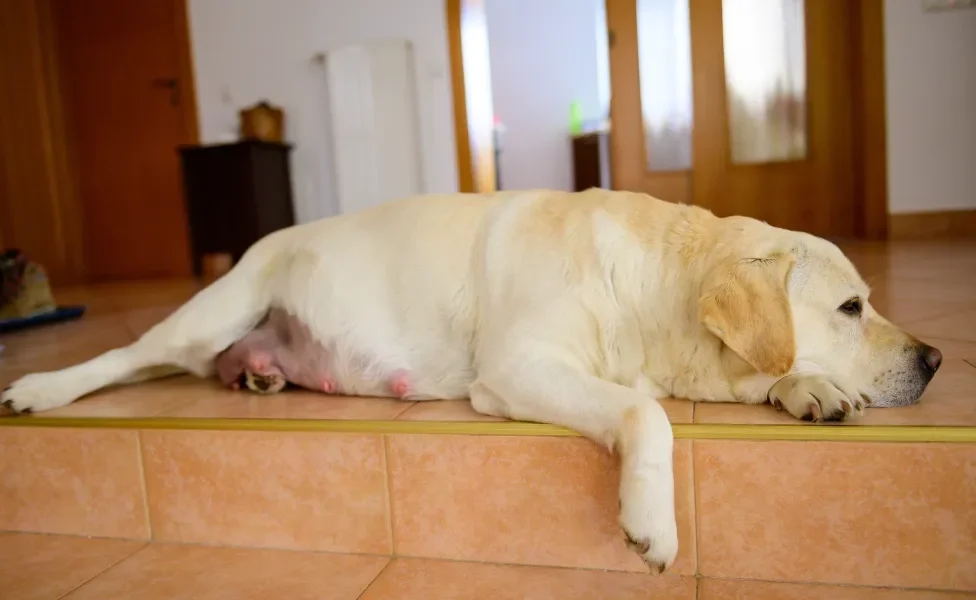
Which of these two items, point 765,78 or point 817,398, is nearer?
point 817,398

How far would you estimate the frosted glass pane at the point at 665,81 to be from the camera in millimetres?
4680

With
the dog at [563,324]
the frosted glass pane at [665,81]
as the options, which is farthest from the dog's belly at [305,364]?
the frosted glass pane at [665,81]

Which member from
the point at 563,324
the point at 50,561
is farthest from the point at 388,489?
the point at 50,561

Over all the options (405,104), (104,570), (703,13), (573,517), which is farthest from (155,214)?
(573,517)

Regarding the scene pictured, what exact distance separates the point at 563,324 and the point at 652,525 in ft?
1.30

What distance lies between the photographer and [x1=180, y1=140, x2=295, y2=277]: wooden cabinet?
5195 millimetres

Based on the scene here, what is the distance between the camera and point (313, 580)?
1.16 m

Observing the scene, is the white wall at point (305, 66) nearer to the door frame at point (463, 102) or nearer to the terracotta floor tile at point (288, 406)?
the door frame at point (463, 102)

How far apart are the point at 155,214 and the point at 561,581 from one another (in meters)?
6.11

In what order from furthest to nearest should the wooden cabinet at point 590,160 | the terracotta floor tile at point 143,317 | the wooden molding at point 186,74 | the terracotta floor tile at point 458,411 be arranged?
1. the wooden cabinet at point 590,160
2. the wooden molding at point 186,74
3. the terracotta floor tile at point 143,317
4. the terracotta floor tile at point 458,411

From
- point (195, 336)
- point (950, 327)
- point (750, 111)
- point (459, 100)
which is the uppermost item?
point (459, 100)

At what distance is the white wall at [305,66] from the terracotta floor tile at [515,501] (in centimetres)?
435

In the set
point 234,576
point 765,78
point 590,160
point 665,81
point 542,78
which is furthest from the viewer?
point 542,78

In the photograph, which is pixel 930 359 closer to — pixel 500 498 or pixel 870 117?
pixel 500 498
